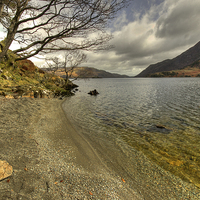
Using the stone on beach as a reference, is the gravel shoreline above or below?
below

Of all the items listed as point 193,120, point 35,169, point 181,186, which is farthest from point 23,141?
point 193,120

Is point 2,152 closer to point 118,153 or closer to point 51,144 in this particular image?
point 51,144

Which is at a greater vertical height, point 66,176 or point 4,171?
point 4,171

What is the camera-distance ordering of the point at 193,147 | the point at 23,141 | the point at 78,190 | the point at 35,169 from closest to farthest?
the point at 78,190 < the point at 35,169 < the point at 23,141 < the point at 193,147

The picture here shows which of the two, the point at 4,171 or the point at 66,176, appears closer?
the point at 4,171

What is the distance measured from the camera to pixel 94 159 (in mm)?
7051

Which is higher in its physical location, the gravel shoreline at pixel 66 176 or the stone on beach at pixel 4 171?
the stone on beach at pixel 4 171

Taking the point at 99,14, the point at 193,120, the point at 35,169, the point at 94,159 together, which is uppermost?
the point at 99,14

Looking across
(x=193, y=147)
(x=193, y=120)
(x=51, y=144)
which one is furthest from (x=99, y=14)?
(x=193, y=120)

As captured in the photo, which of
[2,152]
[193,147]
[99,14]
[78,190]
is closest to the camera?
[78,190]

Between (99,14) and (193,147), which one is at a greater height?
(99,14)

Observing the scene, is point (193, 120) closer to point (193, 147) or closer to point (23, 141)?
point (193, 147)

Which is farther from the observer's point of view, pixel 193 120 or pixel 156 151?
pixel 193 120

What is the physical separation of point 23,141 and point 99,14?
30.8 feet
